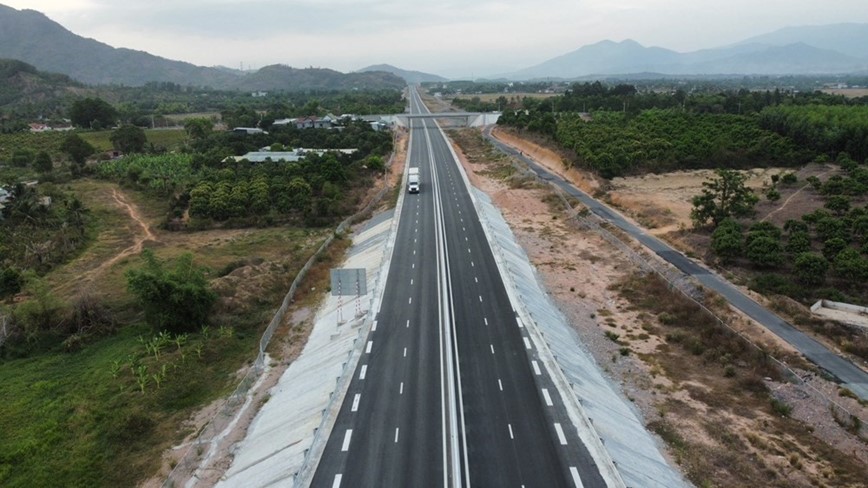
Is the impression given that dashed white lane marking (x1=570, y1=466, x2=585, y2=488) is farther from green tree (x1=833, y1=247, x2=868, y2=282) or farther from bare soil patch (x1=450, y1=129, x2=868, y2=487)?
green tree (x1=833, y1=247, x2=868, y2=282)

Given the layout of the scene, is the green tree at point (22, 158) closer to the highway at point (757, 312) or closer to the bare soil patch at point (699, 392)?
the bare soil patch at point (699, 392)

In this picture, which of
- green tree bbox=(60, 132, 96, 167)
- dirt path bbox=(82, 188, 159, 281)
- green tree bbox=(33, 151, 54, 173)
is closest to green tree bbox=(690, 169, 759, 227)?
dirt path bbox=(82, 188, 159, 281)

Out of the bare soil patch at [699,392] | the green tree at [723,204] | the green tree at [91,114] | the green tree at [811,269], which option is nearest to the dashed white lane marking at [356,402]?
the bare soil patch at [699,392]

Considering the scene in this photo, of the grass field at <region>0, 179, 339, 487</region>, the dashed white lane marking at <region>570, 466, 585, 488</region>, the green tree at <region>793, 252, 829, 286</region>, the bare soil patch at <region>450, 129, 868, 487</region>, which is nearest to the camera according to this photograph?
the dashed white lane marking at <region>570, 466, 585, 488</region>

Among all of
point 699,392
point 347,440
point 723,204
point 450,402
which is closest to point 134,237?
point 347,440

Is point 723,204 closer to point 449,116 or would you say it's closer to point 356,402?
point 356,402

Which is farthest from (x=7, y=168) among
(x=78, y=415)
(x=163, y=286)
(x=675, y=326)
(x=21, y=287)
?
(x=675, y=326)

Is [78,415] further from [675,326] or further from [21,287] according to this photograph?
[675,326]
